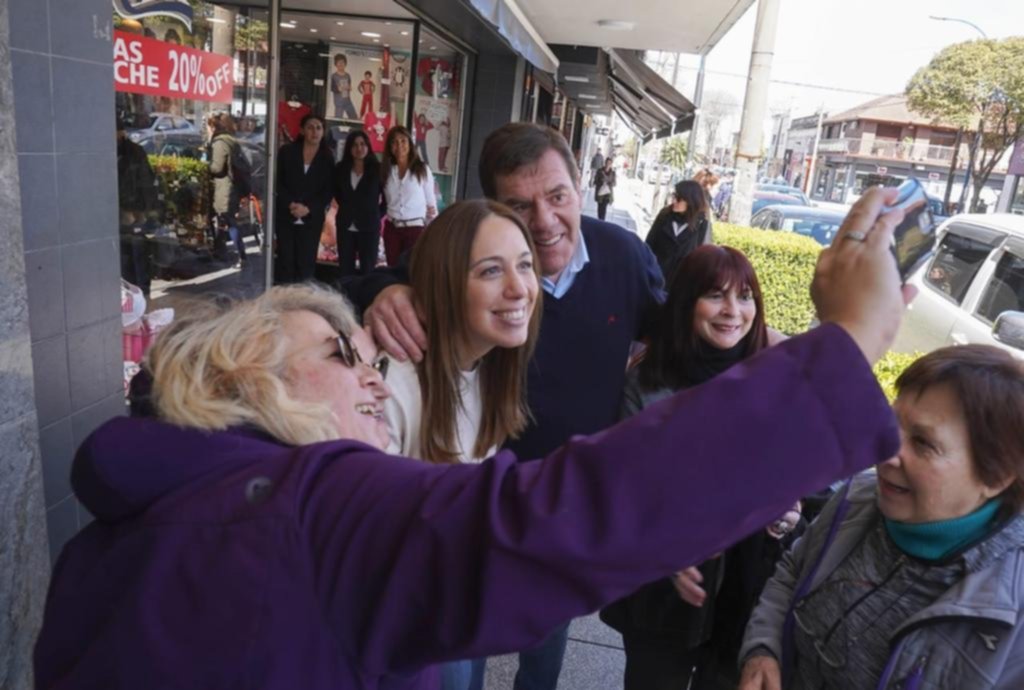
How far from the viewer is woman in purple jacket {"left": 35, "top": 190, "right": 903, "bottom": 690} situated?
0.81 meters

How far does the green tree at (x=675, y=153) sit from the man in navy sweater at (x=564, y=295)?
50.0 meters

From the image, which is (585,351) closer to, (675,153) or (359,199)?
(359,199)

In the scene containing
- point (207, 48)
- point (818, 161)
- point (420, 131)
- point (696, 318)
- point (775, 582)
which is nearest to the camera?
point (775, 582)

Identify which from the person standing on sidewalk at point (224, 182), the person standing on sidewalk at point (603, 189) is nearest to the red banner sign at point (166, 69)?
the person standing on sidewalk at point (224, 182)

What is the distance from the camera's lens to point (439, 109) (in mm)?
10398

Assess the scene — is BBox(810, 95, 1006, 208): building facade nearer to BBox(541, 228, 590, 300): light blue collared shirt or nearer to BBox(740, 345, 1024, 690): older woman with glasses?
BBox(541, 228, 590, 300): light blue collared shirt

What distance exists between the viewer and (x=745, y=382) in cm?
83

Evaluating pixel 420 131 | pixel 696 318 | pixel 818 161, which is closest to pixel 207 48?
pixel 696 318

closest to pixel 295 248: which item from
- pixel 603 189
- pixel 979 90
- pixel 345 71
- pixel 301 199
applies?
pixel 301 199

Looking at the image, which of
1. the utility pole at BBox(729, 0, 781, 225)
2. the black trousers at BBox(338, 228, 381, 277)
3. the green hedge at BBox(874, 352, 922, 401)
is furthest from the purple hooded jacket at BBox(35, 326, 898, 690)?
the utility pole at BBox(729, 0, 781, 225)

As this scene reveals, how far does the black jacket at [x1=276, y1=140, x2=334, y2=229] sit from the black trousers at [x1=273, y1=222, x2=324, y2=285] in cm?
5

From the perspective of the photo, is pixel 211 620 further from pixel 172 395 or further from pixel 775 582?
pixel 775 582

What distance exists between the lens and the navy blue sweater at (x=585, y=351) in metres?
2.42

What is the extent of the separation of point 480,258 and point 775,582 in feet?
3.51
